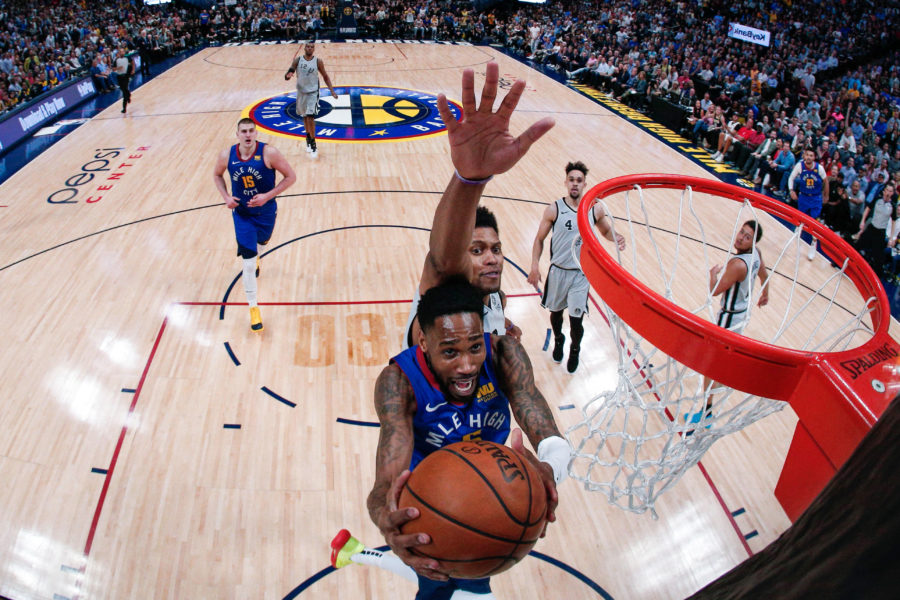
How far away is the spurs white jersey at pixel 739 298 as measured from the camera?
4.08 m

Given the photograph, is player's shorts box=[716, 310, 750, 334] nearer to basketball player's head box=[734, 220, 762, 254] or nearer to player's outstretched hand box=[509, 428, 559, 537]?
basketball player's head box=[734, 220, 762, 254]

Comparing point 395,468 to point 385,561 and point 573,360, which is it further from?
point 573,360

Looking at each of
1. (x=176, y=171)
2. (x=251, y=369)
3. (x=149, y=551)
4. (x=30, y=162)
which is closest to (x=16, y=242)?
(x=176, y=171)

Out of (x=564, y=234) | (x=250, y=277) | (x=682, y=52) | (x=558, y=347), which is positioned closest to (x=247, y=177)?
(x=250, y=277)

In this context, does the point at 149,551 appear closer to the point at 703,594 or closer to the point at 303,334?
the point at 303,334

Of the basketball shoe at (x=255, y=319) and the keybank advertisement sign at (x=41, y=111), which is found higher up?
the basketball shoe at (x=255, y=319)

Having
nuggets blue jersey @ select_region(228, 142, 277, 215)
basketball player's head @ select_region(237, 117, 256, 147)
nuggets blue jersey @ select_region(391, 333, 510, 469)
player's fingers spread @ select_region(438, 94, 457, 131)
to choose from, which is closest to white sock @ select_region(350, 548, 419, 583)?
nuggets blue jersey @ select_region(391, 333, 510, 469)

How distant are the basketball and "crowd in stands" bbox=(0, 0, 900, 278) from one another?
7717mm

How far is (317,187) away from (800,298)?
6.72 metres

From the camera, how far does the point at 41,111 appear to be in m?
11.7

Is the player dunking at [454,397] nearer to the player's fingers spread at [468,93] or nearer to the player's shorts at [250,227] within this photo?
the player's fingers spread at [468,93]

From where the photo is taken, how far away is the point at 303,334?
5.55 m

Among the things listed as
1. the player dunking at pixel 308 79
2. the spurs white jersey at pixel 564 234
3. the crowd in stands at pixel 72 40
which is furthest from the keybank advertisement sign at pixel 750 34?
the crowd in stands at pixel 72 40

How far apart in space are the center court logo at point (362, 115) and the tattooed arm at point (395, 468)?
954cm
